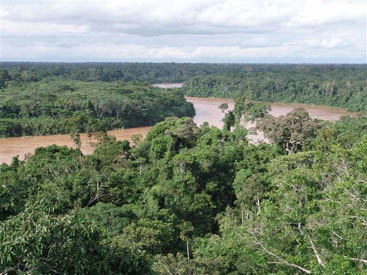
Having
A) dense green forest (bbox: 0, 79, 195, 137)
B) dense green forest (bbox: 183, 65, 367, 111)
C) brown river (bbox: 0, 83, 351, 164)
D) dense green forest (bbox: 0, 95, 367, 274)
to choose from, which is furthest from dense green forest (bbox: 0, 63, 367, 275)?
dense green forest (bbox: 183, 65, 367, 111)

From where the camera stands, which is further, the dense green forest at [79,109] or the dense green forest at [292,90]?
the dense green forest at [292,90]

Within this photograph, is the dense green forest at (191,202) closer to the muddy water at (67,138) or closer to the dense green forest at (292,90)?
the muddy water at (67,138)

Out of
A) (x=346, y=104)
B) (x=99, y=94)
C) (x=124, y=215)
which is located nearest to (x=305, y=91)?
(x=346, y=104)

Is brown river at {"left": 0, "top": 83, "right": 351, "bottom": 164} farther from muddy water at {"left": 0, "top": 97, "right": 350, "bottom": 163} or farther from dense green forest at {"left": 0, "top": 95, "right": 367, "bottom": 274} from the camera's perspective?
dense green forest at {"left": 0, "top": 95, "right": 367, "bottom": 274}

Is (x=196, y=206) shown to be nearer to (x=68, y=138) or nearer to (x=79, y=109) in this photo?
(x=68, y=138)

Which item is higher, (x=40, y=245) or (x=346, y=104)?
(x=40, y=245)

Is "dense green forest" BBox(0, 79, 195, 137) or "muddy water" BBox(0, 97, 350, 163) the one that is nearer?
"muddy water" BBox(0, 97, 350, 163)

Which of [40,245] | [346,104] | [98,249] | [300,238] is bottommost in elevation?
[346,104]

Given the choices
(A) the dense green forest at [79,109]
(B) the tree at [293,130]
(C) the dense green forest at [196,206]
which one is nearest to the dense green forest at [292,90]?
(A) the dense green forest at [79,109]

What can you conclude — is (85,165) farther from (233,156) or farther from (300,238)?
(300,238)
